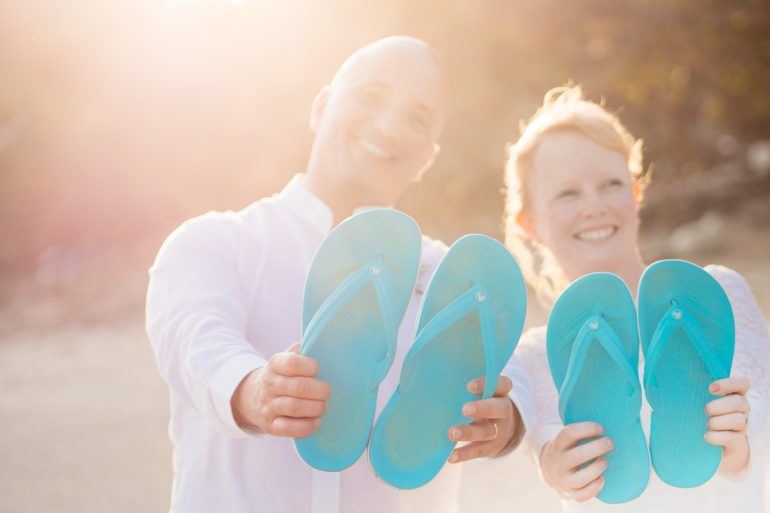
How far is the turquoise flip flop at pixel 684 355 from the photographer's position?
1.58m

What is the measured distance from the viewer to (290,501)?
170 cm

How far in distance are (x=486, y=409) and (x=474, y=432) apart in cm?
6

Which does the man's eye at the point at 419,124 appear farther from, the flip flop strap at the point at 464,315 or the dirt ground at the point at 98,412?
the dirt ground at the point at 98,412

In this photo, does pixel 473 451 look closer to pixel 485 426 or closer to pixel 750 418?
pixel 485 426

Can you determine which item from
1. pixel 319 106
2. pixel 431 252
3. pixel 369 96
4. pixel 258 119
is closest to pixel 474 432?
pixel 431 252

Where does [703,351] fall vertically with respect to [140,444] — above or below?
below

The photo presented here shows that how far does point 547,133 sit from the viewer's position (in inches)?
81.0

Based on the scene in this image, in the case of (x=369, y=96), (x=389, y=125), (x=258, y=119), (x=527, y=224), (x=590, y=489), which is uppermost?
(x=258, y=119)

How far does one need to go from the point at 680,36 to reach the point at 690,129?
6.64 ft

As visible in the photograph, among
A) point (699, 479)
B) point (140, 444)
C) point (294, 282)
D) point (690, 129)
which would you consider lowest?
point (699, 479)

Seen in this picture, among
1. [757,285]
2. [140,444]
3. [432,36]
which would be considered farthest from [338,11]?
[140,444]

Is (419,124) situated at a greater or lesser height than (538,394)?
greater

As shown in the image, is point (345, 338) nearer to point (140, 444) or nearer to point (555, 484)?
point (555, 484)

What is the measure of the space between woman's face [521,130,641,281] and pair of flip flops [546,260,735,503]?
324 millimetres
